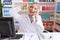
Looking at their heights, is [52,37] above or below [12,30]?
below

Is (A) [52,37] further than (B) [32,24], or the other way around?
(B) [32,24]

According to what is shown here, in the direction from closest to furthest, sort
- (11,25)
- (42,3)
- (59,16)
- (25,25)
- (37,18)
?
(11,25) → (25,25) → (37,18) → (59,16) → (42,3)

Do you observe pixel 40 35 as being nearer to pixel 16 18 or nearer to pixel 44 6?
pixel 16 18

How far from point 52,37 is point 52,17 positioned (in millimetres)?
3084

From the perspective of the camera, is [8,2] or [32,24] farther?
[8,2]

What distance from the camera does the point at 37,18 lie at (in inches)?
88.3

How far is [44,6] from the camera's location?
4.71 m

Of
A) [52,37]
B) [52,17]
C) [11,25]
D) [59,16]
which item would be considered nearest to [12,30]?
[11,25]

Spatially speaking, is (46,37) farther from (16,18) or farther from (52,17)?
(52,17)

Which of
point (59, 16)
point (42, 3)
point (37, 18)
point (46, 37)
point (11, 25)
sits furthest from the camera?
point (42, 3)

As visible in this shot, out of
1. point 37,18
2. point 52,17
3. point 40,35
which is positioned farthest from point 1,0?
point 40,35

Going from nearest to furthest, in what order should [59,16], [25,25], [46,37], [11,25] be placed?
[11,25] < [46,37] < [25,25] < [59,16]

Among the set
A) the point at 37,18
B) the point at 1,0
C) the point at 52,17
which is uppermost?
the point at 1,0

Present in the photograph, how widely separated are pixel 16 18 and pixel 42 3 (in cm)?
295
